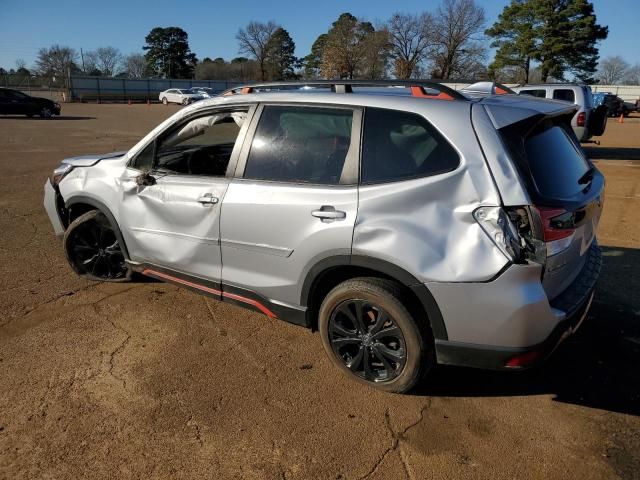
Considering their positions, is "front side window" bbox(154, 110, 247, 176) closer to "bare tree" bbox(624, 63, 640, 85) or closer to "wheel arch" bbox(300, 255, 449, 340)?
"wheel arch" bbox(300, 255, 449, 340)

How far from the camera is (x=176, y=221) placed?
12.0 feet


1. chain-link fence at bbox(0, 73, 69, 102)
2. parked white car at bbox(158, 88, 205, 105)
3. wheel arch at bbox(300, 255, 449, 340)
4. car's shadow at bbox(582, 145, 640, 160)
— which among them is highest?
chain-link fence at bbox(0, 73, 69, 102)

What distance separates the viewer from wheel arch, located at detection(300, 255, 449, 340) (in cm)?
263

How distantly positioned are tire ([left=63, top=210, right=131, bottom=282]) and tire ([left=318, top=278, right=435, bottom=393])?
7.06 ft

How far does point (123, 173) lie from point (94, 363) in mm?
1508

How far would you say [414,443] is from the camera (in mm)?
2656

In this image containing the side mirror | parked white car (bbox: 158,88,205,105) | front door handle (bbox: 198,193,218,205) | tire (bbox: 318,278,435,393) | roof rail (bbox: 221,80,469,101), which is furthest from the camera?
parked white car (bbox: 158,88,205,105)

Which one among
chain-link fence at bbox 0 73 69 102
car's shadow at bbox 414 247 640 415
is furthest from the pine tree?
car's shadow at bbox 414 247 640 415

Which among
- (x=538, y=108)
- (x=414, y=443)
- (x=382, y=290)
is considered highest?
(x=538, y=108)

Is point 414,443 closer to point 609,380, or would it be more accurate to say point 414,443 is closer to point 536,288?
point 536,288

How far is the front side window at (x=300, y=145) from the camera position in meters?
3.00

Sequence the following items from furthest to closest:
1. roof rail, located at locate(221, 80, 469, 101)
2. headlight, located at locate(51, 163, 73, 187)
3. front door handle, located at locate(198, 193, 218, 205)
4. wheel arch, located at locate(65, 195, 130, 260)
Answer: headlight, located at locate(51, 163, 73, 187) → wheel arch, located at locate(65, 195, 130, 260) → front door handle, located at locate(198, 193, 218, 205) → roof rail, located at locate(221, 80, 469, 101)

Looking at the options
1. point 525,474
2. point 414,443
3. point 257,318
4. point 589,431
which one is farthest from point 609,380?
point 257,318

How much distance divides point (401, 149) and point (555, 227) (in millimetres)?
887
